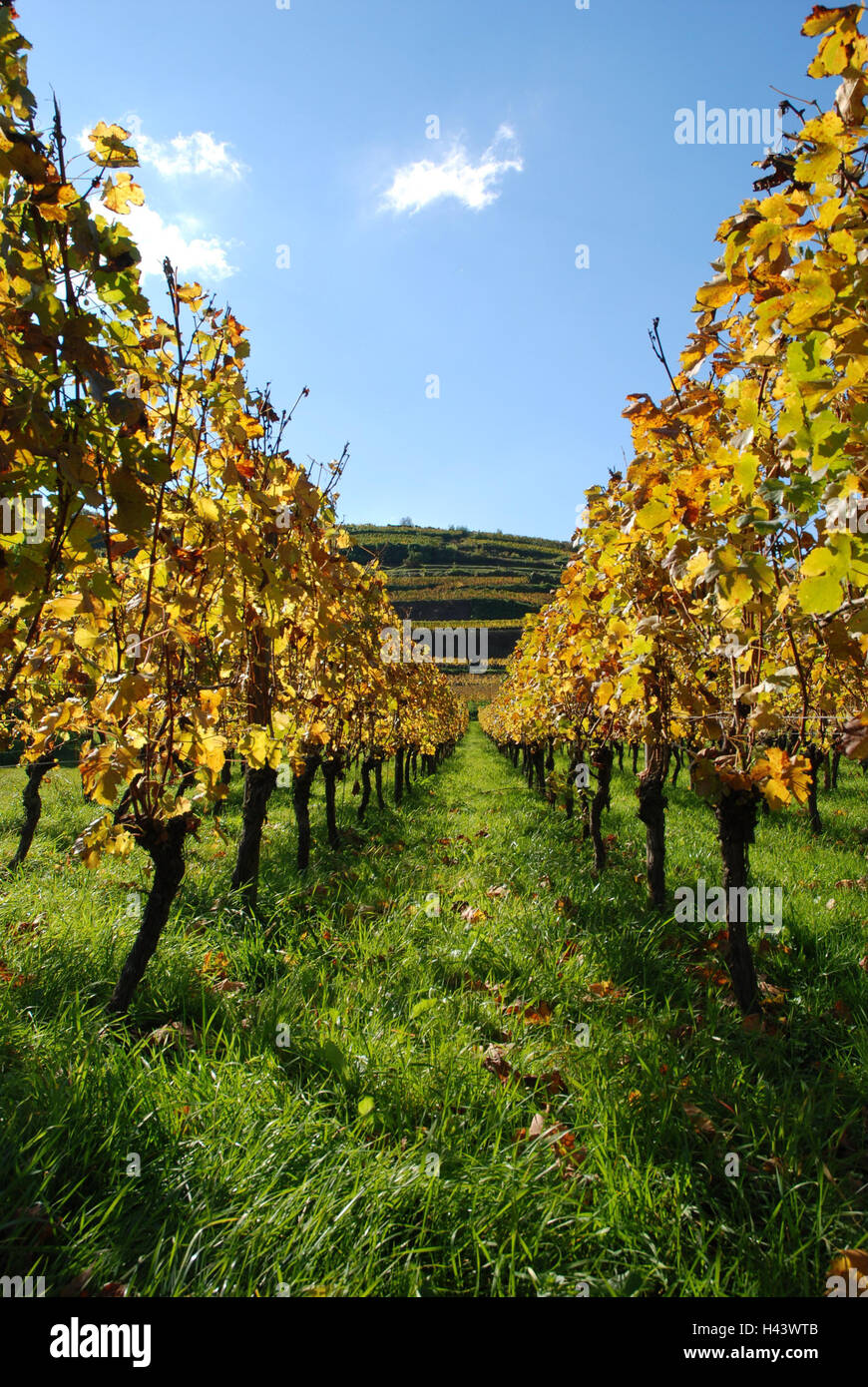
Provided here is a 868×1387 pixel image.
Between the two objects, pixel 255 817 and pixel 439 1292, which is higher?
pixel 255 817

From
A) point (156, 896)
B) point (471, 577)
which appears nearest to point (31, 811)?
point (156, 896)

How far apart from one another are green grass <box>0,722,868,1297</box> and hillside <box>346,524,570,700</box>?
138 ft

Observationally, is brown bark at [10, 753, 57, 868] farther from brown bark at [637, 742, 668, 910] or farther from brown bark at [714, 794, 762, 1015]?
brown bark at [714, 794, 762, 1015]

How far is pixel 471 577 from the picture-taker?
8475 cm

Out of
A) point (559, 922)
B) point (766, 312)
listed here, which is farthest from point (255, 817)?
point (766, 312)

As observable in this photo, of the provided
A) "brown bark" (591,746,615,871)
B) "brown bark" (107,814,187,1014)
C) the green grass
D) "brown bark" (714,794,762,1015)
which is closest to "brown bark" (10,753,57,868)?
the green grass

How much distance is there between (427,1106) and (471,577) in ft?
277

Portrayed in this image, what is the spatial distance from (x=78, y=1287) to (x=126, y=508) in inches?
78.9

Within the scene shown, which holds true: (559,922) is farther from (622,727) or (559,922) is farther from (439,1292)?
(439,1292)

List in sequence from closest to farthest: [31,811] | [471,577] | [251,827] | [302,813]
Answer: [251,827] → [302,813] → [31,811] → [471,577]

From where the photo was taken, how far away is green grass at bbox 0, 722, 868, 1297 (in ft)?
5.68

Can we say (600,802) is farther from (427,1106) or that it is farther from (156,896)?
(156,896)
